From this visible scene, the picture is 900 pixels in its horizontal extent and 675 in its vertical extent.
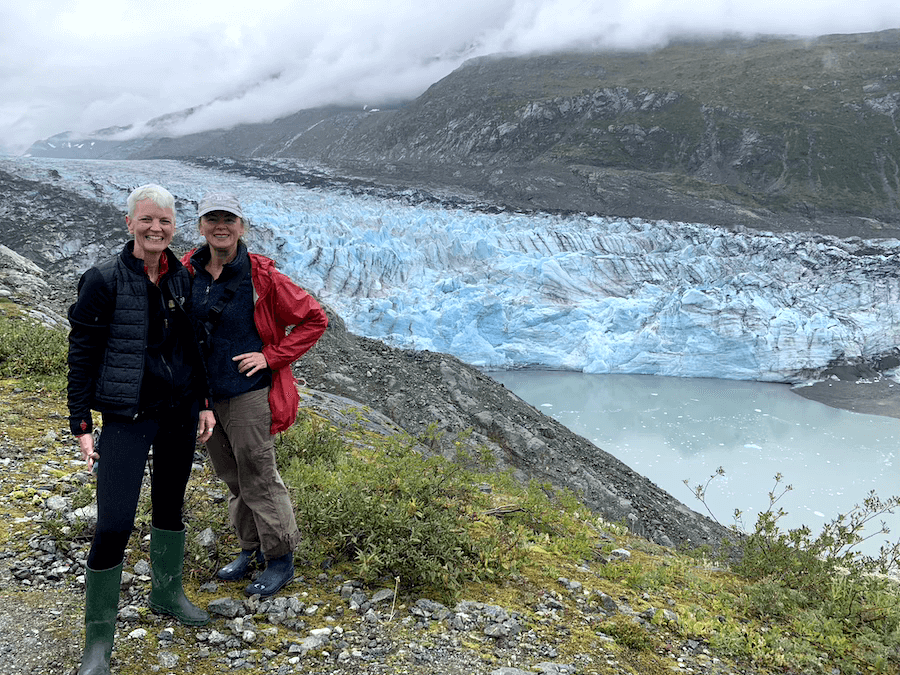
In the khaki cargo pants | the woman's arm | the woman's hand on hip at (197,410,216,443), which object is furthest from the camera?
the khaki cargo pants

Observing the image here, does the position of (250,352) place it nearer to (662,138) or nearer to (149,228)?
(149,228)

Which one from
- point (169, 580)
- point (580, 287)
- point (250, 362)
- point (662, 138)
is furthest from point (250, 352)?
point (662, 138)

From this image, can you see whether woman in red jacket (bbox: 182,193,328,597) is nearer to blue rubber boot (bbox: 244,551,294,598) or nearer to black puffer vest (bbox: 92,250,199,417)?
blue rubber boot (bbox: 244,551,294,598)

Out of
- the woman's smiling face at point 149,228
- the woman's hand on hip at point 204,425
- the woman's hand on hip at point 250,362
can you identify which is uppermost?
the woman's smiling face at point 149,228

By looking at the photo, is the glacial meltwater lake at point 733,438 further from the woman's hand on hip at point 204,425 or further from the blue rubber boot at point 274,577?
the woman's hand on hip at point 204,425

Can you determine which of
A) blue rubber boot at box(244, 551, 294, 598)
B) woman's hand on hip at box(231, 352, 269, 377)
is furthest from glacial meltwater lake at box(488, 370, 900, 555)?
woman's hand on hip at box(231, 352, 269, 377)

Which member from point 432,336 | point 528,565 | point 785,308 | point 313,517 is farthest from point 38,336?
point 785,308

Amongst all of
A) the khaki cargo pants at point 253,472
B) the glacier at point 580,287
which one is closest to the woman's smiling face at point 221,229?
the khaki cargo pants at point 253,472
